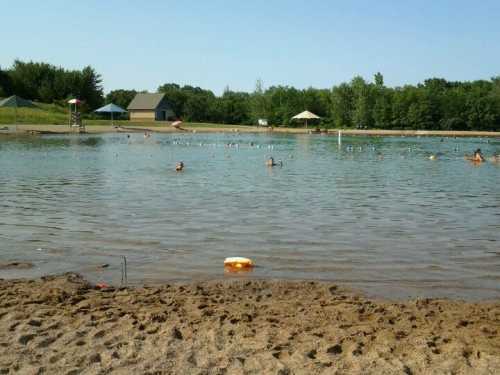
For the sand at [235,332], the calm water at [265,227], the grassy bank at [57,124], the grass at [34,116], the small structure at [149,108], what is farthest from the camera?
the small structure at [149,108]

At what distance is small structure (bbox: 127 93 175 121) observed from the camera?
105188 mm

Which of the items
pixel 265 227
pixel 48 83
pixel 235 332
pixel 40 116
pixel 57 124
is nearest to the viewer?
pixel 235 332

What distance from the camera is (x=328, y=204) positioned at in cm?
1667

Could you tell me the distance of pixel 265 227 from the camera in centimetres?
1276

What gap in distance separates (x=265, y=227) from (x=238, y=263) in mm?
3685

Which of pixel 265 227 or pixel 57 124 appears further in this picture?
pixel 57 124

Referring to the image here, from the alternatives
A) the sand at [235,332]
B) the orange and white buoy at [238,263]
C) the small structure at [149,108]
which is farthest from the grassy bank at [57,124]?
the sand at [235,332]

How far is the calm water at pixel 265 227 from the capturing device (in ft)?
29.6

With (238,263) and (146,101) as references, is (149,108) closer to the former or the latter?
(146,101)

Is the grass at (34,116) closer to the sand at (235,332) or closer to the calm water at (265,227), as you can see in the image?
the calm water at (265,227)

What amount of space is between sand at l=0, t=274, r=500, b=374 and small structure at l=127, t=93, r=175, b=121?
99537mm

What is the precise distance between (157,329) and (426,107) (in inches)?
3684

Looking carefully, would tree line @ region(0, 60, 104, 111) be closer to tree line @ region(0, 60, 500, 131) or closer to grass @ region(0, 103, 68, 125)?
tree line @ region(0, 60, 500, 131)

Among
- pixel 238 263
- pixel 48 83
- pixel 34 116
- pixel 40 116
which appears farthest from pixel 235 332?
pixel 48 83
